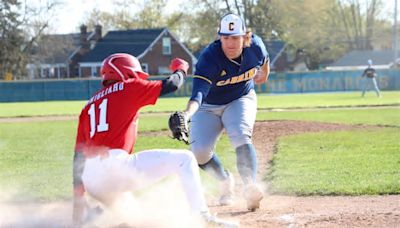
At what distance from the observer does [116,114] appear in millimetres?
4414

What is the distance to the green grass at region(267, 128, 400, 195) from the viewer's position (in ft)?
22.5

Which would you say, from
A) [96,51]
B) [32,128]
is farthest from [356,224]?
[96,51]

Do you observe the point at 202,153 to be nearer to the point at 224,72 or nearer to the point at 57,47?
the point at 224,72

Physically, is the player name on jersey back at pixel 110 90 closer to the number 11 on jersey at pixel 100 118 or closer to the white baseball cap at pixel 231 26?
the number 11 on jersey at pixel 100 118

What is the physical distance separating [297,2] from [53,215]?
186 ft

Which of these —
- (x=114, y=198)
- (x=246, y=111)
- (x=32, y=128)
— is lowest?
(x=32, y=128)

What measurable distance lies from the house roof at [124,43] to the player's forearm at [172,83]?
53.9 meters

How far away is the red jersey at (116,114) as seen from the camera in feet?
14.4

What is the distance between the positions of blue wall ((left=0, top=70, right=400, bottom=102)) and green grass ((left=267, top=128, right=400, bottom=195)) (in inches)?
1176

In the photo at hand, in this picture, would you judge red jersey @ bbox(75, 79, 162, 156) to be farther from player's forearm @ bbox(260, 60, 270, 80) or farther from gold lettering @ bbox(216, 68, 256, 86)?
player's forearm @ bbox(260, 60, 270, 80)

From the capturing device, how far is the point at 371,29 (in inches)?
2911

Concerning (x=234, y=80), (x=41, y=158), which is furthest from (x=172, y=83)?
(x=41, y=158)

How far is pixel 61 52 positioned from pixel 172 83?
59.8m

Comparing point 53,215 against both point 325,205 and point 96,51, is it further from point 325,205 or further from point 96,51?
point 96,51
